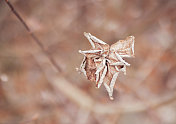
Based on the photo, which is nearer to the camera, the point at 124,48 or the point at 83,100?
the point at 124,48

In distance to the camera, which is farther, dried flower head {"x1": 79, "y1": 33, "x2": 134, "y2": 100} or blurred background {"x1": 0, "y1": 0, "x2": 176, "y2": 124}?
blurred background {"x1": 0, "y1": 0, "x2": 176, "y2": 124}

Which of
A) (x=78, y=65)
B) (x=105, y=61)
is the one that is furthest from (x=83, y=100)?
(x=105, y=61)

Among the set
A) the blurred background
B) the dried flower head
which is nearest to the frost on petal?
the dried flower head

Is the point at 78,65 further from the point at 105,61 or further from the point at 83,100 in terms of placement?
the point at 105,61

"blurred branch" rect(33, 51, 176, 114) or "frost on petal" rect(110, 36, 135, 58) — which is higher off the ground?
"blurred branch" rect(33, 51, 176, 114)

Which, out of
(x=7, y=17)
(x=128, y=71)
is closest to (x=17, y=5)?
(x=7, y=17)

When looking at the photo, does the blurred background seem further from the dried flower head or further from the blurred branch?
the dried flower head
